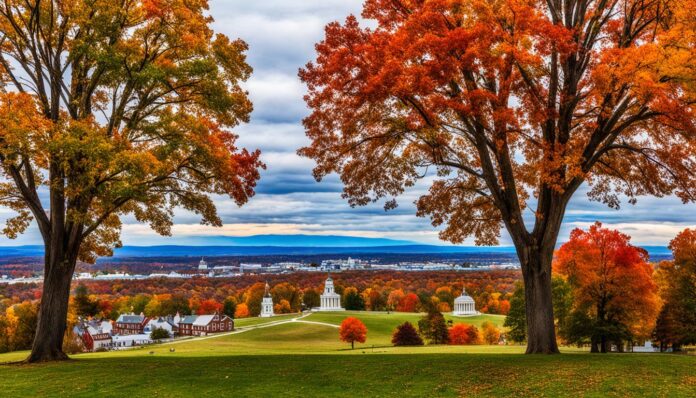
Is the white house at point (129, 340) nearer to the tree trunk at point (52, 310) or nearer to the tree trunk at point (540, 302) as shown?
the tree trunk at point (52, 310)

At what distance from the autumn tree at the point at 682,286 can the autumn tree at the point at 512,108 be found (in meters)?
18.4

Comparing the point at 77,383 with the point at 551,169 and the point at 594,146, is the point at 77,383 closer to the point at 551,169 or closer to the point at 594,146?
the point at 551,169

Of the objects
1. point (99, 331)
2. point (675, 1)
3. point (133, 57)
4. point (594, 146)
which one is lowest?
point (99, 331)

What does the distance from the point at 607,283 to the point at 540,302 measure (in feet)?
46.6

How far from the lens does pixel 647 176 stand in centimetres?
1820

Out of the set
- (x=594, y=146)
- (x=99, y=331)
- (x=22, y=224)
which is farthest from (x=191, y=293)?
(x=594, y=146)

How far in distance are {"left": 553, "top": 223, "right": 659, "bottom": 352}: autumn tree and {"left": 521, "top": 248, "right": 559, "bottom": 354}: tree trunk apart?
42.3ft

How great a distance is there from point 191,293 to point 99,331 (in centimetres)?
4751

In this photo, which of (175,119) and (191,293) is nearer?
(175,119)

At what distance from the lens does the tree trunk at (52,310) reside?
16328 millimetres

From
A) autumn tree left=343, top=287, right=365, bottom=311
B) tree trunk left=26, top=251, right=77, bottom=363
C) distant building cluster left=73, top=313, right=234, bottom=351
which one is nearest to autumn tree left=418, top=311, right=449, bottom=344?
distant building cluster left=73, top=313, right=234, bottom=351

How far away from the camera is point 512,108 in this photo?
49.1 feet

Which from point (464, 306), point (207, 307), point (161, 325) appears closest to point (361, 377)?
point (161, 325)

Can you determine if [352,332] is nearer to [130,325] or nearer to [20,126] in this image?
[20,126]
